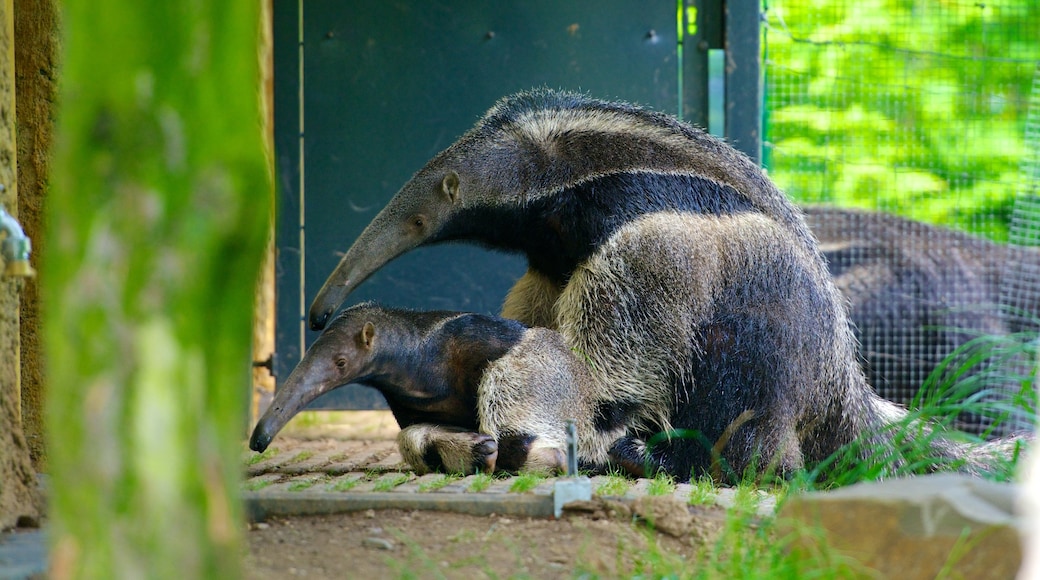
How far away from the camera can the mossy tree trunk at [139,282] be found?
5.01 ft

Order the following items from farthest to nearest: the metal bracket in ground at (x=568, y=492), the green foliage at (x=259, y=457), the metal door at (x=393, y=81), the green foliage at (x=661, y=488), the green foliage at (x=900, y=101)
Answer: the green foliage at (x=900, y=101)
the metal door at (x=393, y=81)
the green foliage at (x=259, y=457)
the green foliage at (x=661, y=488)
the metal bracket in ground at (x=568, y=492)

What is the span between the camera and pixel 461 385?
5.35m

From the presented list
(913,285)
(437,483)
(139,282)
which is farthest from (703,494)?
(913,285)

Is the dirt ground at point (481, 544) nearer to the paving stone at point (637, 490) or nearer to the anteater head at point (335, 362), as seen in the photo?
the paving stone at point (637, 490)

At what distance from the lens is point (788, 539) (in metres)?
2.80

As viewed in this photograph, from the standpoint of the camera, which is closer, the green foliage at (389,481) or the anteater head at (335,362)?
the green foliage at (389,481)

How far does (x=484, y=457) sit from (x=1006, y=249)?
608cm

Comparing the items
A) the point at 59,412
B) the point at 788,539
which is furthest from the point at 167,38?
the point at 788,539

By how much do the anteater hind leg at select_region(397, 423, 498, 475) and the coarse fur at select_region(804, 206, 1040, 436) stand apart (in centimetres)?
443

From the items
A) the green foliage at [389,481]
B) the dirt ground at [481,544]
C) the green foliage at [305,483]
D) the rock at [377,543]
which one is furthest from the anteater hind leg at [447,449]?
the rock at [377,543]

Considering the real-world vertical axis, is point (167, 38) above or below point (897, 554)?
above

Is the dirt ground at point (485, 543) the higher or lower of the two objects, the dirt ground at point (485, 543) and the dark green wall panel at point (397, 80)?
the lower

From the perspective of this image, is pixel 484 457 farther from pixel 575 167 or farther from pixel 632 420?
pixel 575 167

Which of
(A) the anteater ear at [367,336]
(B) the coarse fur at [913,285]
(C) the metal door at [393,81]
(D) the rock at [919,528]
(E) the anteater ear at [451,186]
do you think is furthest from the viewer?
(B) the coarse fur at [913,285]
